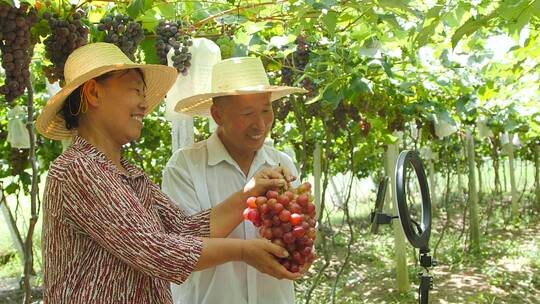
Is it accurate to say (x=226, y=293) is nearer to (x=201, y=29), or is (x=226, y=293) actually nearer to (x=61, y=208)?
(x=61, y=208)

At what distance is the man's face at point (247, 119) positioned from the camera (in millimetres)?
2266

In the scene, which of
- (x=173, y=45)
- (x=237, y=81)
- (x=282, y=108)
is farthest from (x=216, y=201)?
(x=282, y=108)

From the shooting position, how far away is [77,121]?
5.75ft

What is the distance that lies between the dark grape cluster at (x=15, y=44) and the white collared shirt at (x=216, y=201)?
2.05 ft

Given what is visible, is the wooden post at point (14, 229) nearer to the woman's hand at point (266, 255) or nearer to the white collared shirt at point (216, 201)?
the white collared shirt at point (216, 201)

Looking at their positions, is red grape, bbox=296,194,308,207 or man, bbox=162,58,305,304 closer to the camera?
red grape, bbox=296,194,308,207

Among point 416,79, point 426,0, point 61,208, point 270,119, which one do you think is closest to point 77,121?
point 61,208

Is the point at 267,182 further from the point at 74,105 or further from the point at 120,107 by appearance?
the point at 74,105

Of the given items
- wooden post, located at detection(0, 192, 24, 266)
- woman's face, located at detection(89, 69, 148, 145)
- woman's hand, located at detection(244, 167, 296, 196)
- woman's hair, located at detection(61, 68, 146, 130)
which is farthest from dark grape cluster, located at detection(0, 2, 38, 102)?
wooden post, located at detection(0, 192, 24, 266)

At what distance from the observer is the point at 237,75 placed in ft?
7.73

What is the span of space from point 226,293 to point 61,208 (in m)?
0.87

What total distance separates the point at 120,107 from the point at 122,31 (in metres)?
0.73

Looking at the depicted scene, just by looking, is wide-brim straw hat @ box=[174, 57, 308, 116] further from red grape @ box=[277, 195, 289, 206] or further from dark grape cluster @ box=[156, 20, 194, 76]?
red grape @ box=[277, 195, 289, 206]

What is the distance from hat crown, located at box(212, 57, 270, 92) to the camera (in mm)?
2330
